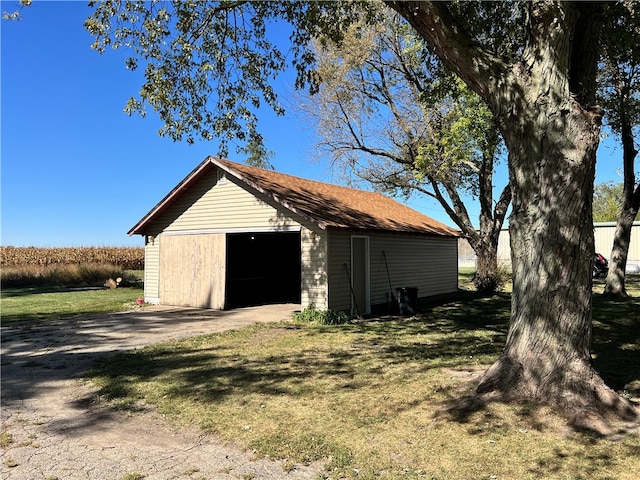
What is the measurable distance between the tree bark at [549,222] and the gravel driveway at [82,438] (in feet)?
9.69

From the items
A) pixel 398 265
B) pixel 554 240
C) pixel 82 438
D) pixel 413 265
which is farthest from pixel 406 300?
pixel 82 438

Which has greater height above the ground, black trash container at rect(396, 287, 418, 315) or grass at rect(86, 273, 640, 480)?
black trash container at rect(396, 287, 418, 315)

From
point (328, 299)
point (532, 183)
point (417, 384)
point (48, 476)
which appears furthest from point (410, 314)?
point (48, 476)

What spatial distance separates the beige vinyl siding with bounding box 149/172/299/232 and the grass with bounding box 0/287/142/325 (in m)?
3.33

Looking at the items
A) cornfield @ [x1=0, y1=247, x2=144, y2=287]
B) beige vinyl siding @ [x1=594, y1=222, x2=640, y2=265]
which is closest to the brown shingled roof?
cornfield @ [x1=0, y1=247, x2=144, y2=287]

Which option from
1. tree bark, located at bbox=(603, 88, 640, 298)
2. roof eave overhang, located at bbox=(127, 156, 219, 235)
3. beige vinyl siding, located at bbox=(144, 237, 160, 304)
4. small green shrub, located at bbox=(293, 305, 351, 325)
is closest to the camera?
small green shrub, located at bbox=(293, 305, 351, 325)

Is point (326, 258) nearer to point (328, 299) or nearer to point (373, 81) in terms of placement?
point (328, 299)

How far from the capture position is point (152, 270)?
1705 cm

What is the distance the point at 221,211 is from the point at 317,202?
308 cm

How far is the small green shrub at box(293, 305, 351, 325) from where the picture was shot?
40.2 ft

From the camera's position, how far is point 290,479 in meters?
3.89

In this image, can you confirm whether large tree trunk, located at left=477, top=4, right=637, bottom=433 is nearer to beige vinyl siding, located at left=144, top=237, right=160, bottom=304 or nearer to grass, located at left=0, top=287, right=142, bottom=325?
grass, located at left=0, top=287, right=142, bottom=325

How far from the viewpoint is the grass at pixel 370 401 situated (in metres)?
4.20

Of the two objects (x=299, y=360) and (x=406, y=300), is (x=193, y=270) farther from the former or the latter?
(x=299, y=360)
